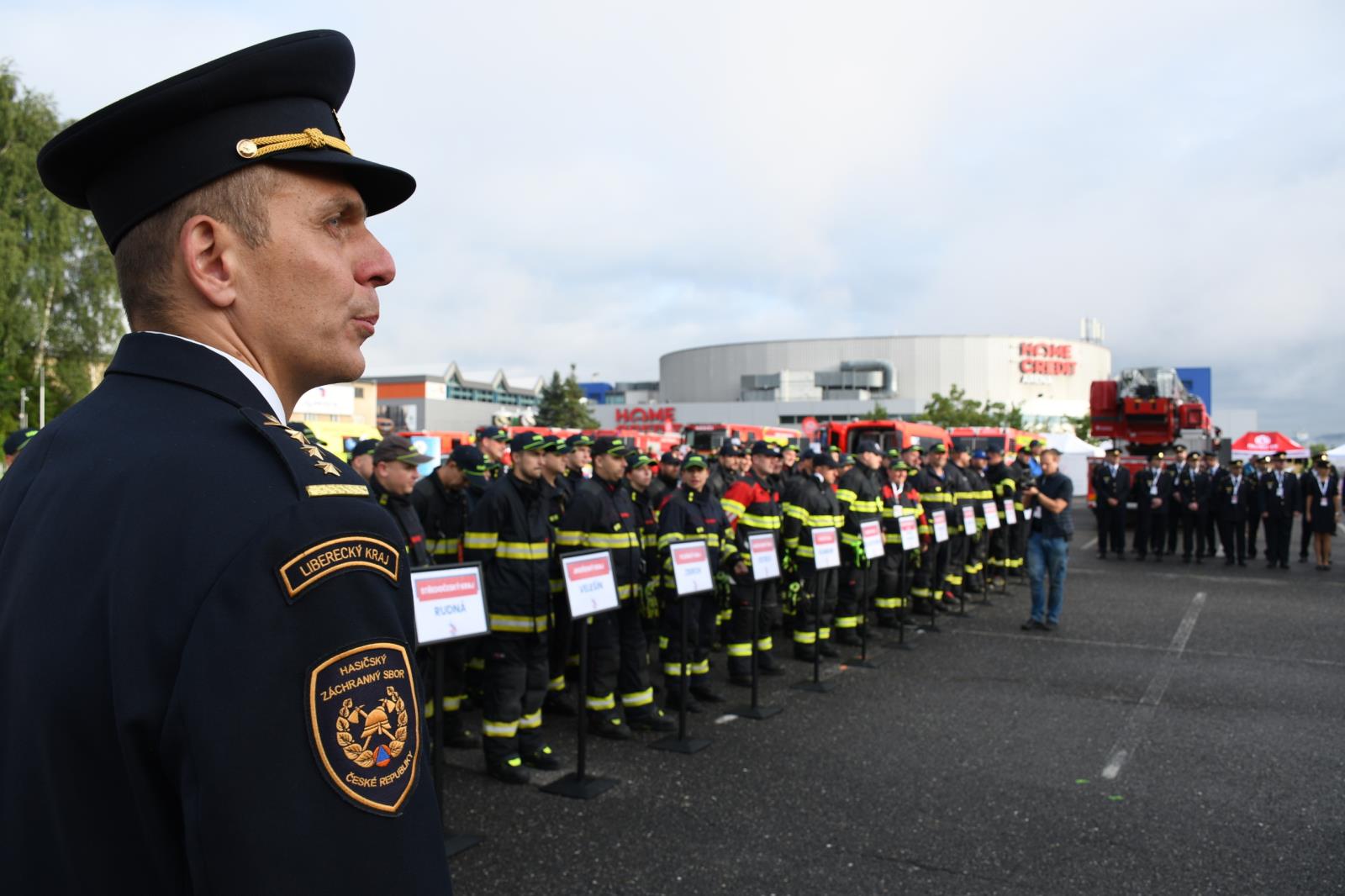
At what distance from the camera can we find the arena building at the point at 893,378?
8094cm

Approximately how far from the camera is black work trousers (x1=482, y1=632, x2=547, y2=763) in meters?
6.06

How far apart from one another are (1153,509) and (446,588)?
18.3 m

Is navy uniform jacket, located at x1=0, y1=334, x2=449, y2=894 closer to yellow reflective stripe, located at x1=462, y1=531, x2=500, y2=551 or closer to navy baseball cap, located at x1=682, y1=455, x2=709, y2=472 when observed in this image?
yellow reflective stripe, located at x1=462, y1=531, x2=500, y2=551

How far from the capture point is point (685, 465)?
8359 mm

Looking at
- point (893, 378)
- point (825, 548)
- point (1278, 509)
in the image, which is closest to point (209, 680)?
point (825, 548)

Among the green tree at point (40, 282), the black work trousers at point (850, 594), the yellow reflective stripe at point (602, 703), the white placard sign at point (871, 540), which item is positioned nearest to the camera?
the yellow reflective stripe at point (602, 703)

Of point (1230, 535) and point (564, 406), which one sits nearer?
point (1230, 535)

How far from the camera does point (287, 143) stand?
1119mm

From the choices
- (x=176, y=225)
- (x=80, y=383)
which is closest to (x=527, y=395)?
(x=80, y=383)

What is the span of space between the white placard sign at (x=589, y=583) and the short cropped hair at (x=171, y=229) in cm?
450

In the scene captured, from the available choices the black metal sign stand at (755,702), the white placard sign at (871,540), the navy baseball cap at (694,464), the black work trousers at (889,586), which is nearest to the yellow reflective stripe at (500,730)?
the black metal sign stand at (755,702)

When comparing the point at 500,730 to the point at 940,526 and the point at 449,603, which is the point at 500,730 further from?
the point at 940,526

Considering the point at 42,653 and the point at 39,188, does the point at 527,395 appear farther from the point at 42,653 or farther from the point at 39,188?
the point at 42,653

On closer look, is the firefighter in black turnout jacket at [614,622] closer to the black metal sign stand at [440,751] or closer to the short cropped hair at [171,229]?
the black metal sign stand at [440,751]
